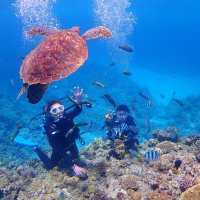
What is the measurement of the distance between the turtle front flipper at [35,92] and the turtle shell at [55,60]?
0.15 meters

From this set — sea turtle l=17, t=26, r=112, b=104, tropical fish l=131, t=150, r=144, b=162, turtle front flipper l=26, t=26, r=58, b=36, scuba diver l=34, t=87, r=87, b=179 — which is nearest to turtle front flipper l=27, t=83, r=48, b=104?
sea turtle l=17, t=26, r=112, b=104

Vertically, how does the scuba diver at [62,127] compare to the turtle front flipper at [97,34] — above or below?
below

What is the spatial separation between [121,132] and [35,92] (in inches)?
166

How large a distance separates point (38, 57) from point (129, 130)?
442 cm

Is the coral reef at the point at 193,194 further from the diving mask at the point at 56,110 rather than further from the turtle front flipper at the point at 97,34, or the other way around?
the diving mask at the point at 56,110

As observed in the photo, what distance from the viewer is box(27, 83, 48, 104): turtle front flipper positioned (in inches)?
186

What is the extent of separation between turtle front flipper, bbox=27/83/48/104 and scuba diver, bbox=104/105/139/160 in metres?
3.56

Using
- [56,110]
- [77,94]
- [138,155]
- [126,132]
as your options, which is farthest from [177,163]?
[56,110]

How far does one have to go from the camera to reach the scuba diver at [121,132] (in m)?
7.83

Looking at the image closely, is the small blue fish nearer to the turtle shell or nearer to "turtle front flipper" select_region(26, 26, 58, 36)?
the turtle shell

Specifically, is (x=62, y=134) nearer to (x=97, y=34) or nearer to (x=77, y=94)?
(x=77, y=94)

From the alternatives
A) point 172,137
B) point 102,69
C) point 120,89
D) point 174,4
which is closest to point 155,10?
point 174,4

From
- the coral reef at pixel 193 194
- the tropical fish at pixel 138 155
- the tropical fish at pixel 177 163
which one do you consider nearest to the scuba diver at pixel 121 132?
the tropical fish at pixel 138 155

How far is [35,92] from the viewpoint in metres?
4.89
